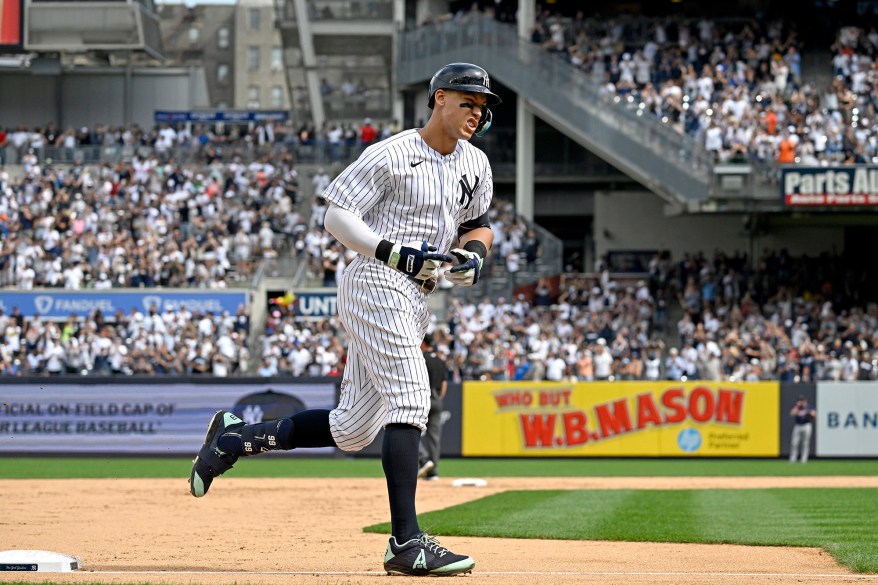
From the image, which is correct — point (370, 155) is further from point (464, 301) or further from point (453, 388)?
point (464, 301)

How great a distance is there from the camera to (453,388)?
25.5 metres

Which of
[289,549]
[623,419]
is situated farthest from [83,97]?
[289,549]

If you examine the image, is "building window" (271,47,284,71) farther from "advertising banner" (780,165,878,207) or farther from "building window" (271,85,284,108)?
"advertising banner" (780,165,878,207)

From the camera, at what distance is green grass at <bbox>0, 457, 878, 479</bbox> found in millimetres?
20556

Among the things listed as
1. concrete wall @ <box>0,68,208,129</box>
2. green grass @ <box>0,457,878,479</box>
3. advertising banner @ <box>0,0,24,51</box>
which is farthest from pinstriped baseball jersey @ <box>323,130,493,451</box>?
concrete wall @ <box>0,68,208,129</box>

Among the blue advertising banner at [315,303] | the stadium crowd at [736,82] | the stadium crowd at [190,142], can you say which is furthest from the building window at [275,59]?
the blue advertising banner at [315,303]

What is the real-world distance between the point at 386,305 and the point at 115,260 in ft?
86.8

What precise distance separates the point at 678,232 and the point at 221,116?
14726mm

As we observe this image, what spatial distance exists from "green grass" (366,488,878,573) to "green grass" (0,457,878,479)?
5.48 meters

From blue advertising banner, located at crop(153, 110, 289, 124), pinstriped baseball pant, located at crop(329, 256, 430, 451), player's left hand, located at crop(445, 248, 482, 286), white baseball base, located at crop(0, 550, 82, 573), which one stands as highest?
blue advertising banner, located at crop(153, 110, 289, 124)

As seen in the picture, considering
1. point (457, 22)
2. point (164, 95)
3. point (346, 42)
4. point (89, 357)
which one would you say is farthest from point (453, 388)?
point (164, 95)

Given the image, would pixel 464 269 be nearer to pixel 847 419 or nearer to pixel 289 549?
pixel 289 549

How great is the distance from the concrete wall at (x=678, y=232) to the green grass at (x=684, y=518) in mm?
21225

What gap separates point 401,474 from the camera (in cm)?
679
